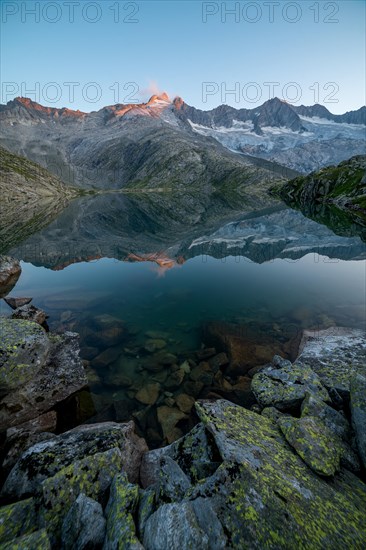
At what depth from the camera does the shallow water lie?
16.9 m

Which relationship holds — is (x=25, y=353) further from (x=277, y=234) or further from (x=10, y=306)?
(x=277, y=234)

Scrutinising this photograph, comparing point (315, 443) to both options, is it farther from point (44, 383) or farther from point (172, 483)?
point (44, 383)

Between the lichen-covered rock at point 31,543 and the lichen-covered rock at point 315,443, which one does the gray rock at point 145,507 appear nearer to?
the lichen-covered rock at point 31,543

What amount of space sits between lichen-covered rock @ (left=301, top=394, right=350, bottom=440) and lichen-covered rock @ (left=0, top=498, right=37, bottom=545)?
9.05 m

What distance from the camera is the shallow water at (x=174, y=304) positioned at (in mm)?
16891

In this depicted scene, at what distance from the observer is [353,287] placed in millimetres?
31094

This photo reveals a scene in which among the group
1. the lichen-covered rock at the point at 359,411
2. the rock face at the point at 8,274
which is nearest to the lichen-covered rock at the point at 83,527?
the lichen-covered rock at the point at 359,411

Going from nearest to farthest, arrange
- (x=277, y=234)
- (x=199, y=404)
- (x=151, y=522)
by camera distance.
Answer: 1. (x=151, y=522)
2. (x=199, y=404)
3. (x=277, y=234)

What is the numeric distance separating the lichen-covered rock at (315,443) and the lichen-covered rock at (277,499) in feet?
0.85

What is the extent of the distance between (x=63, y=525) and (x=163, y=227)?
71.1m

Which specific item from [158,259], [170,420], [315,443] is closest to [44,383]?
[170,420]

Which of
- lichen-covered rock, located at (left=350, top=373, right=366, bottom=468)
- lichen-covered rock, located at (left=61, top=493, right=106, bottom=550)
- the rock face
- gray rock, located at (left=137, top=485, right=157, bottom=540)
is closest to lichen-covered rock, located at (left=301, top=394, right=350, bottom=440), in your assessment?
lichen-covered rock, located at (left=350, top=373, right=366, bottom=468)

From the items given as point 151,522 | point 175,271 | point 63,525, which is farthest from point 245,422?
point 175,271

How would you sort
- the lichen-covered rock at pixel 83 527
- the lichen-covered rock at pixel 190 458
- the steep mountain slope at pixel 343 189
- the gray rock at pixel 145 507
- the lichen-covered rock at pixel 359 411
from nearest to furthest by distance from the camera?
the lichen-covered rock at pixel 83 527 → the gray rock at pixel 145 507 → the lichen-covered rock at pixel 190 458 → the lichen-covered rock at pixel 359 411 → the steep mountain slope at pixel 343 189
